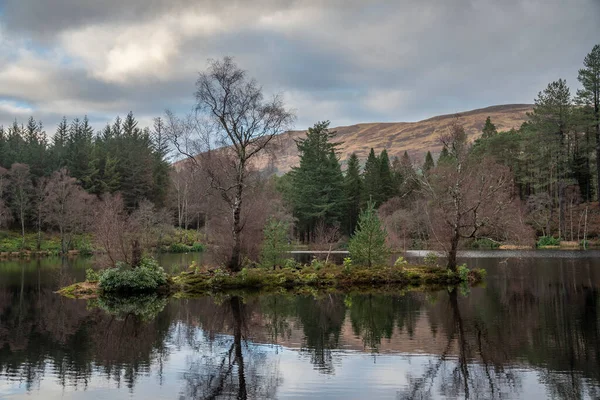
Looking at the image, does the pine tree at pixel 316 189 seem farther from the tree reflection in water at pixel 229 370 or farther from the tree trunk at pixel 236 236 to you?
the tree reflection in water at pixel 229 370

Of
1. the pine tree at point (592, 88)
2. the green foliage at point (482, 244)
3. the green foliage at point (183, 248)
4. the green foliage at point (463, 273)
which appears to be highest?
the pine tree at point (592, 88)

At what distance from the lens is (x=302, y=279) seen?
2747cm

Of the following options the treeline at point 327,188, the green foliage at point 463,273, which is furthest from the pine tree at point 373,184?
the green foliage at point 463,273

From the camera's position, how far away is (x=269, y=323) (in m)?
16.7

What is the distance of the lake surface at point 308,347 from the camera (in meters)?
9.67

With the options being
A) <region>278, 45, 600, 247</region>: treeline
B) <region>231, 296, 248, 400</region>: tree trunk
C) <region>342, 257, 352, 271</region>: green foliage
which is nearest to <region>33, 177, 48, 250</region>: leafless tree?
<region>278, 45, 600, 247</region>: treeline

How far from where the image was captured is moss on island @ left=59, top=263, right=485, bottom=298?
25.8 m

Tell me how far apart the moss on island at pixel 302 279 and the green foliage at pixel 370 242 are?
0.98 m

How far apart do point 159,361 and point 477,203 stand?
21.3 m

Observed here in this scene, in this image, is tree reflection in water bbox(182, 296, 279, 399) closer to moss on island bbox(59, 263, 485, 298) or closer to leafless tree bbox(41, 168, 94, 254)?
moss on island bbox(59, 263, 485, 298)

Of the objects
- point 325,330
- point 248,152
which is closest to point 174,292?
point 248,152

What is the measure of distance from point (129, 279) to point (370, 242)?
1279 centimetres

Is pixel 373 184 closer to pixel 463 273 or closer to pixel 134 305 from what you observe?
pixel 463 273

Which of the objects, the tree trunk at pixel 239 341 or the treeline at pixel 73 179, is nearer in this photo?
the tree trunk at pixel 239 341
